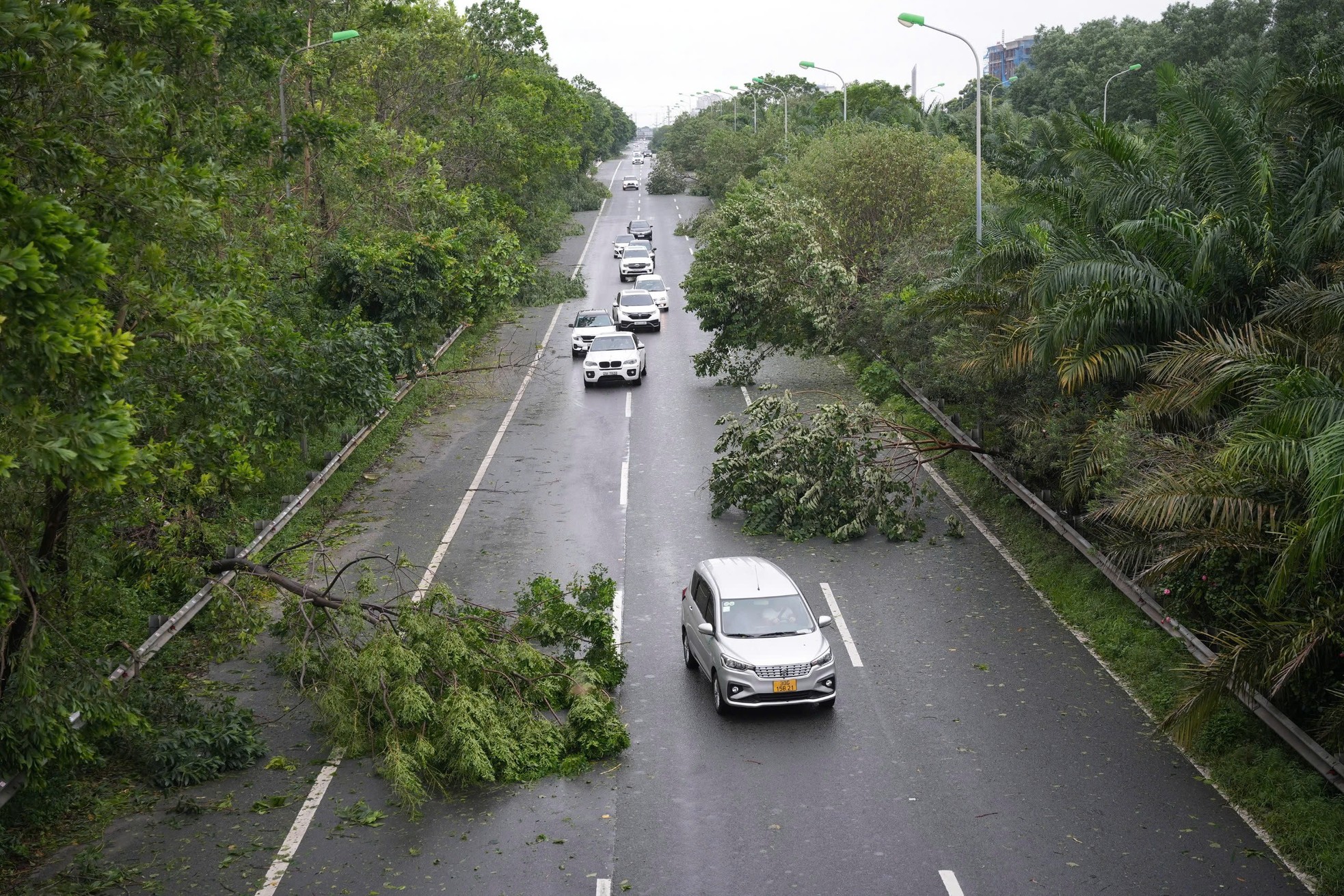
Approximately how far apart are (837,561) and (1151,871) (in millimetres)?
9286

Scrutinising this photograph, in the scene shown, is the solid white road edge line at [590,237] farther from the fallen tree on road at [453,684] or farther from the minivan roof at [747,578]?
the fallen tree on road at [453,684]

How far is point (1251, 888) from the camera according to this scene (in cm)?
1030

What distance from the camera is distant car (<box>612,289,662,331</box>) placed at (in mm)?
41969

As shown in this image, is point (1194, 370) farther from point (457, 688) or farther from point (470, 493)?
point (470, 493)

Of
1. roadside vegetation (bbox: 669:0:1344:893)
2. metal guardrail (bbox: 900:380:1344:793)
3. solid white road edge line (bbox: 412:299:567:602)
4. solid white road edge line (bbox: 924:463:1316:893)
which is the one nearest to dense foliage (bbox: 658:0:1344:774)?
roadside vegetation (bbox: 669:0:1344:893)

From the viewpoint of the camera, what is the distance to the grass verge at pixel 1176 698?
10.9 metres

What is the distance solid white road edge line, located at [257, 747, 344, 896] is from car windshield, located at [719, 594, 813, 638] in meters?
4.70

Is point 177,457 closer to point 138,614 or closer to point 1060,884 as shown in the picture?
point 138,614

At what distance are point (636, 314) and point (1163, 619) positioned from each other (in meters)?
28.8

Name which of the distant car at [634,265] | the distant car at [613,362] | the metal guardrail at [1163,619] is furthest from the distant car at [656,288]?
the metal guardrail at [1163,619]

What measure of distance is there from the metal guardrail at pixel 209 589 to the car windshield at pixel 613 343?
6.57 metres

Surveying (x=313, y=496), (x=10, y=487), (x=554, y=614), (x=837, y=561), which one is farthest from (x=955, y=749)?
(x=313, y=496)

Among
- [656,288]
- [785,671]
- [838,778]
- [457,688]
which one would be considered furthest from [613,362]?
[838,778]

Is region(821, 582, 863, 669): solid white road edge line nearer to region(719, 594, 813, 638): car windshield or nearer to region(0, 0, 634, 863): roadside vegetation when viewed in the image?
region(719, 594, 813, 638): car windshield
